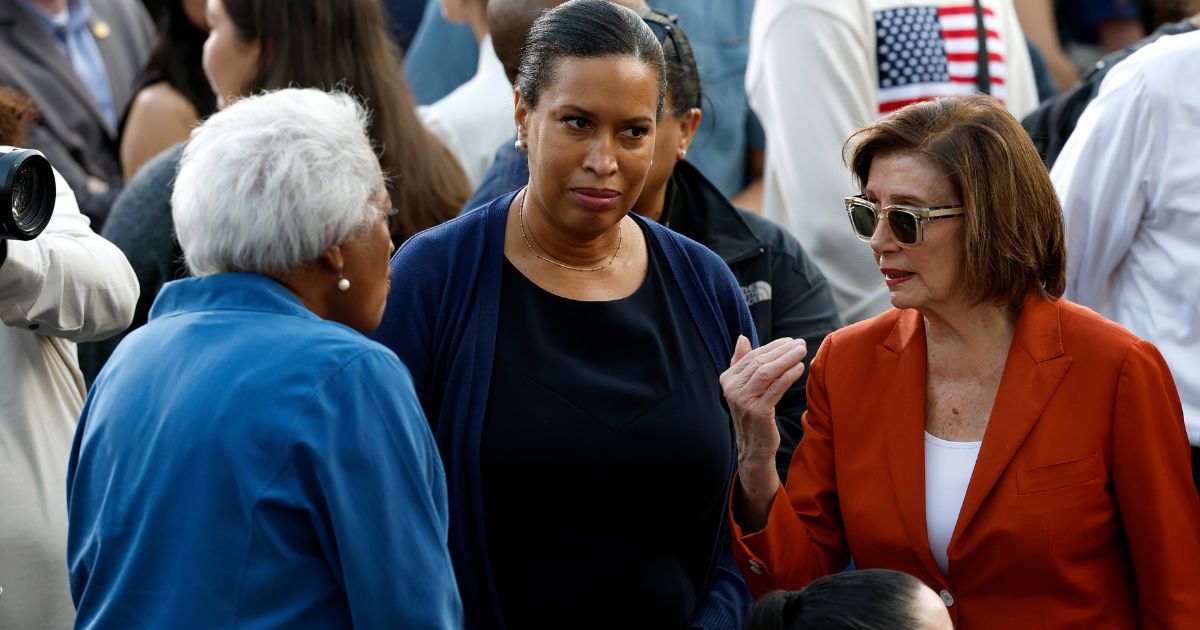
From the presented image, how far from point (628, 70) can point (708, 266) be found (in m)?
0.47

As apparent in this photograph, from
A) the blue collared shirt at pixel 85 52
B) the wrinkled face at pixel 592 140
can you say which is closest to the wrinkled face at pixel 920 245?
the wrinkled face at pixel 592 140

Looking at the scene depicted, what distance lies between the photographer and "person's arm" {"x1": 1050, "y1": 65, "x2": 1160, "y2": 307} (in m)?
3.42

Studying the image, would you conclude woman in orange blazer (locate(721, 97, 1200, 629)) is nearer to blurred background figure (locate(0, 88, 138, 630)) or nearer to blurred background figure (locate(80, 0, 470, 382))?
blurred background figure (locate(0, 88, 138, 630))

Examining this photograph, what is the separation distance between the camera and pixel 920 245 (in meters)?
2.77

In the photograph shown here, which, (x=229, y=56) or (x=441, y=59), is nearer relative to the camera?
(x=229, y=56)

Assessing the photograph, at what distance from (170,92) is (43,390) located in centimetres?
198

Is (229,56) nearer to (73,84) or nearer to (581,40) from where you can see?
(73,84)

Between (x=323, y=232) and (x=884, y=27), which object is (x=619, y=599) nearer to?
(x=323, y=232)

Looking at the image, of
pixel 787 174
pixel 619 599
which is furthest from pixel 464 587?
pixel 787 174

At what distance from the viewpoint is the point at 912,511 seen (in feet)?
9.07

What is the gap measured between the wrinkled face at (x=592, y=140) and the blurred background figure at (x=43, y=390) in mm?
947

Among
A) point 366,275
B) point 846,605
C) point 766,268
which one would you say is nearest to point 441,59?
point 766,268

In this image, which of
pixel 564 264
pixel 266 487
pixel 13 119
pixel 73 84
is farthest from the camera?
pixel 73 84

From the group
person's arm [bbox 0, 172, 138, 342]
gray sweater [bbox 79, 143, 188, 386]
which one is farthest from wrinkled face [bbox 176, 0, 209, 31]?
person's arm [bbox 0, 172, 138, 342]
